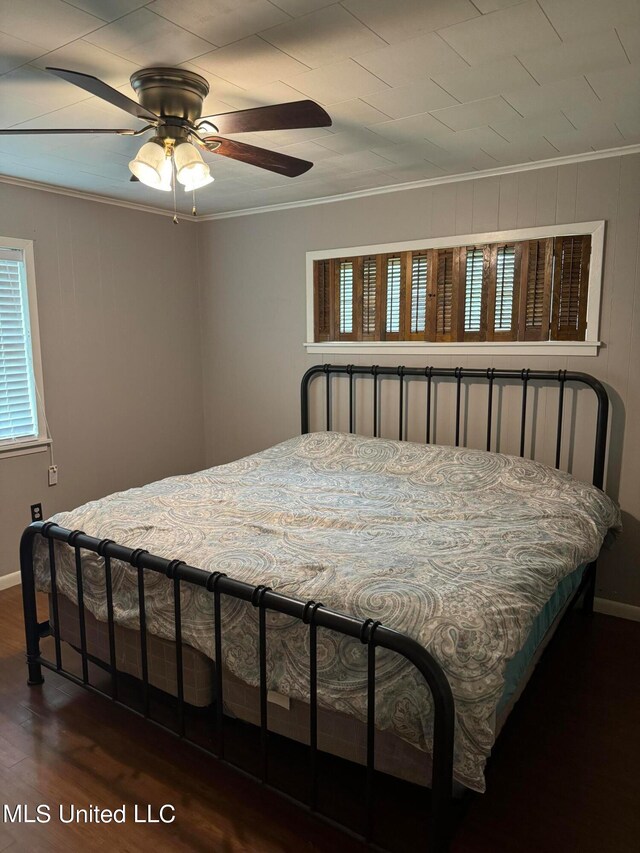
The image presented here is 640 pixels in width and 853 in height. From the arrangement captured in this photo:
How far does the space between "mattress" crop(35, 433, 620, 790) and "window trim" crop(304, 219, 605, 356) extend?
63 cm

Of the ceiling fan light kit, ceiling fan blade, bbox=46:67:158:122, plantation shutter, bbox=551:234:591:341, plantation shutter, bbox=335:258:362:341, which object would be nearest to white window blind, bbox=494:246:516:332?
plantation shutter, bbox=551:234:591:341

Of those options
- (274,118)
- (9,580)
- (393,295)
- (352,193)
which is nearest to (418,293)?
(393,295)

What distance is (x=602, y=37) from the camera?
174 cm

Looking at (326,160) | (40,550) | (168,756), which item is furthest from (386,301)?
(168,756)

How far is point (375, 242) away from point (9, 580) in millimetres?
3014

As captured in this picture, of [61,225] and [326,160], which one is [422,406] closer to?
[326,160]

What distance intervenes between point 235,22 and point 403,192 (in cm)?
205

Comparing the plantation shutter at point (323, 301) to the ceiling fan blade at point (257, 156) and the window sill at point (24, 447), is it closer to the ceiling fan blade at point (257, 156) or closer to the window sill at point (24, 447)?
the ceiling fan blade at point (257, 156)

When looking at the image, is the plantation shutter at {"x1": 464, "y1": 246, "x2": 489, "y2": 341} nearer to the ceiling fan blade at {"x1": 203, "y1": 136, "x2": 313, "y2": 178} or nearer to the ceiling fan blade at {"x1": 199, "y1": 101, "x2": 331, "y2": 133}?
the ceiling fan blade at {"x1": 203, "y1": 136, "x2": 313, "y2": 178}

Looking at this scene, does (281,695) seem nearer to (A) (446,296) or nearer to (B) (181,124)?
(B) (181,124)

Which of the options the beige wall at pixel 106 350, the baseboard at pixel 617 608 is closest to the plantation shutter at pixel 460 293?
the beige wall at pixel 106 350

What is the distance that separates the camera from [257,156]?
2.16 m

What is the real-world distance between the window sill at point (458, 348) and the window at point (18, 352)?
172cm

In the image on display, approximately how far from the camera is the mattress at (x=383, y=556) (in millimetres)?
1540
